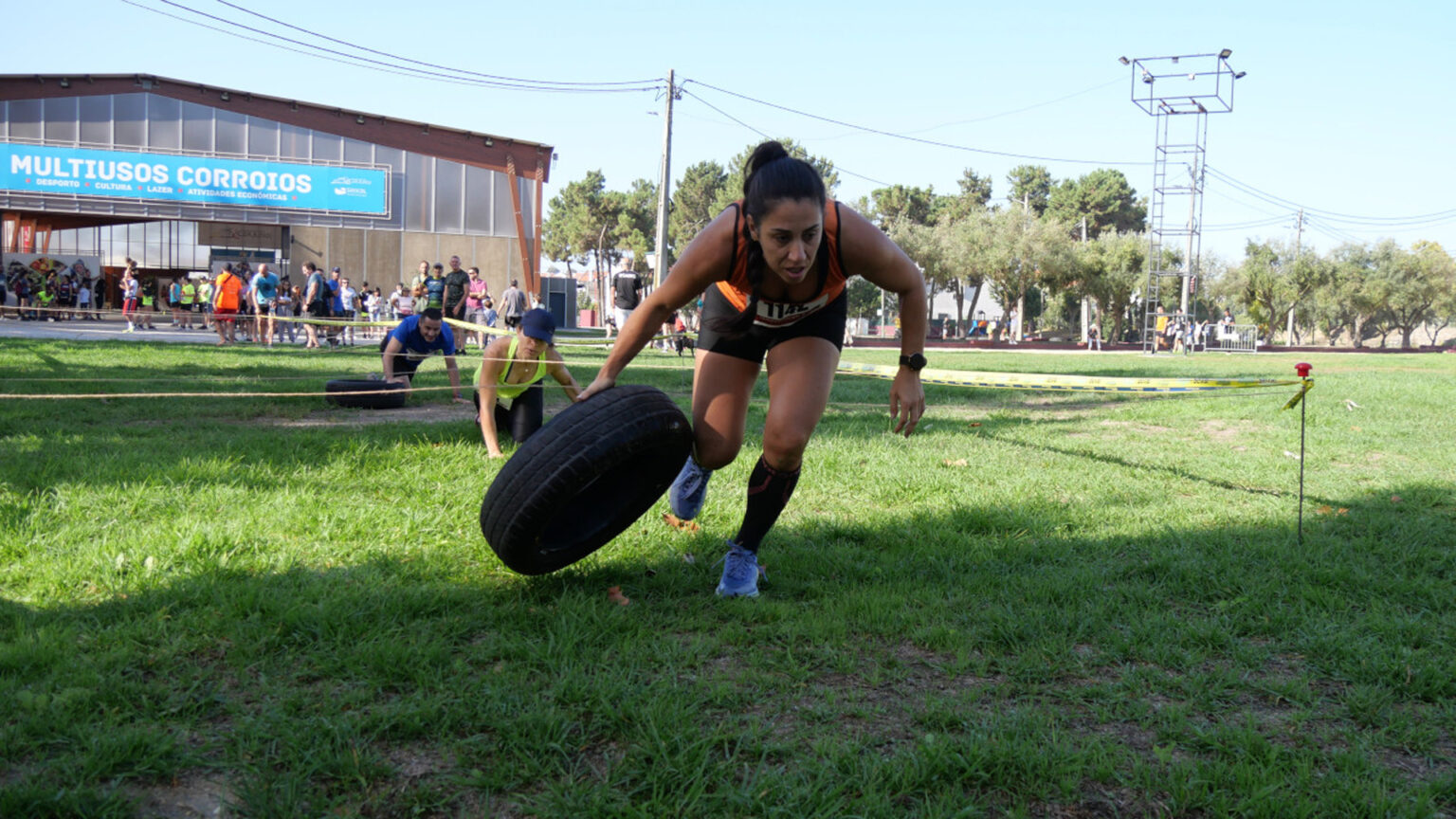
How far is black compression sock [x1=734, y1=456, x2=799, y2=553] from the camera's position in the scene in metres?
4.06

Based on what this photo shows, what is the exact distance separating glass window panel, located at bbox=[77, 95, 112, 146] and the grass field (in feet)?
116

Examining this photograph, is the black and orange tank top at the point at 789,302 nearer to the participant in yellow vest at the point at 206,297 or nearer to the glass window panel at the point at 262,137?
the participant in yellow vest at the point at 206,297

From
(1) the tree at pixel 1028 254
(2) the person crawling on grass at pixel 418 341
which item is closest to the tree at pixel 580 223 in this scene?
(1) the tree at pixel 1028 254

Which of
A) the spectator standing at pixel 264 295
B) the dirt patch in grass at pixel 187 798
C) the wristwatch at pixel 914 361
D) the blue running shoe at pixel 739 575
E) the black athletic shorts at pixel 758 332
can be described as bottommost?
the dirt patch in grass at pixel 187 798

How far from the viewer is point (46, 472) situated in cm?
541

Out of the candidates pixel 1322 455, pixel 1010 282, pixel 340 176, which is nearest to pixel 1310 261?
pixel 1010 282

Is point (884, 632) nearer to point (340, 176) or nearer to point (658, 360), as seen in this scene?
point (658, 360)

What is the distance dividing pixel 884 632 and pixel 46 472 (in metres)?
4.76

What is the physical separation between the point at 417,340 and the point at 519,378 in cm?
294

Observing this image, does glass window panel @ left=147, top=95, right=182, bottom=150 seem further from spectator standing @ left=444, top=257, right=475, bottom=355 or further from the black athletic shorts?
the black athletic shorts

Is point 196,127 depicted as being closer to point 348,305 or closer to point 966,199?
point 348,305

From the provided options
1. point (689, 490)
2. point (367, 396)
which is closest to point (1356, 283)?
point (367, 396)

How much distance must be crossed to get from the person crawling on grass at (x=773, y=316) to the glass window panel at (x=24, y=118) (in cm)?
4013

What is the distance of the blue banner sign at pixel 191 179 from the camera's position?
34.5 meters
